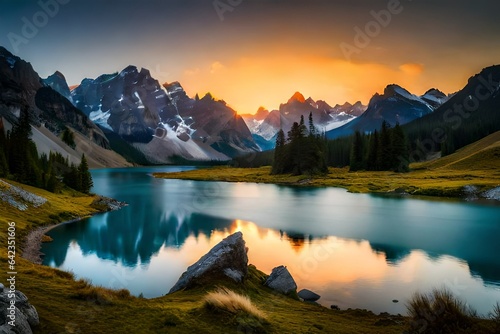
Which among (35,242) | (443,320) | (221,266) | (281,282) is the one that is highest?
(443,320)

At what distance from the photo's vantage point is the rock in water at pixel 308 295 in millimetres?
22950

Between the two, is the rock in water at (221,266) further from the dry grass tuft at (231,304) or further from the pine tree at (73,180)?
the pine tree at (73,180)

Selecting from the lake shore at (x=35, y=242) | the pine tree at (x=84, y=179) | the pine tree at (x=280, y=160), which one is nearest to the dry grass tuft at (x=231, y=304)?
the lake shore at (x=35, y=242)

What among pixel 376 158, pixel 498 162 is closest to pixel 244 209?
pixel 376 158

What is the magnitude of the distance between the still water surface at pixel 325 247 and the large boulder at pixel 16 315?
50.9 feet

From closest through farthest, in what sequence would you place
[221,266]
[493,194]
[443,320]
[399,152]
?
[443,320] → [221,266] → [493,194] → [399,152]

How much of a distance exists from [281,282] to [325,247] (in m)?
17.3

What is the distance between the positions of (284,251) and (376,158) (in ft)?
390

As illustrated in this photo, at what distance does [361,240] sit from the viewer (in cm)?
4184

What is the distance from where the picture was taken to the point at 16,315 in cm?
934

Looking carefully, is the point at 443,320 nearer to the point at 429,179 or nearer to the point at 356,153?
the point at 429,179

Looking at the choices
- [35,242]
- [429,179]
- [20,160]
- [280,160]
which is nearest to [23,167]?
[20,160]

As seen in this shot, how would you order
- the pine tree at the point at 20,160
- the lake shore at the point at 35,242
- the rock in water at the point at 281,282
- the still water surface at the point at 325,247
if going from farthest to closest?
the pine tree at the point at 20,160
the lake shore at the point at 35,242
the still water surface at the point at 325,247
the rock in water at the point at 281,282

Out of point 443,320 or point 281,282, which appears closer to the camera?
point 443,320
